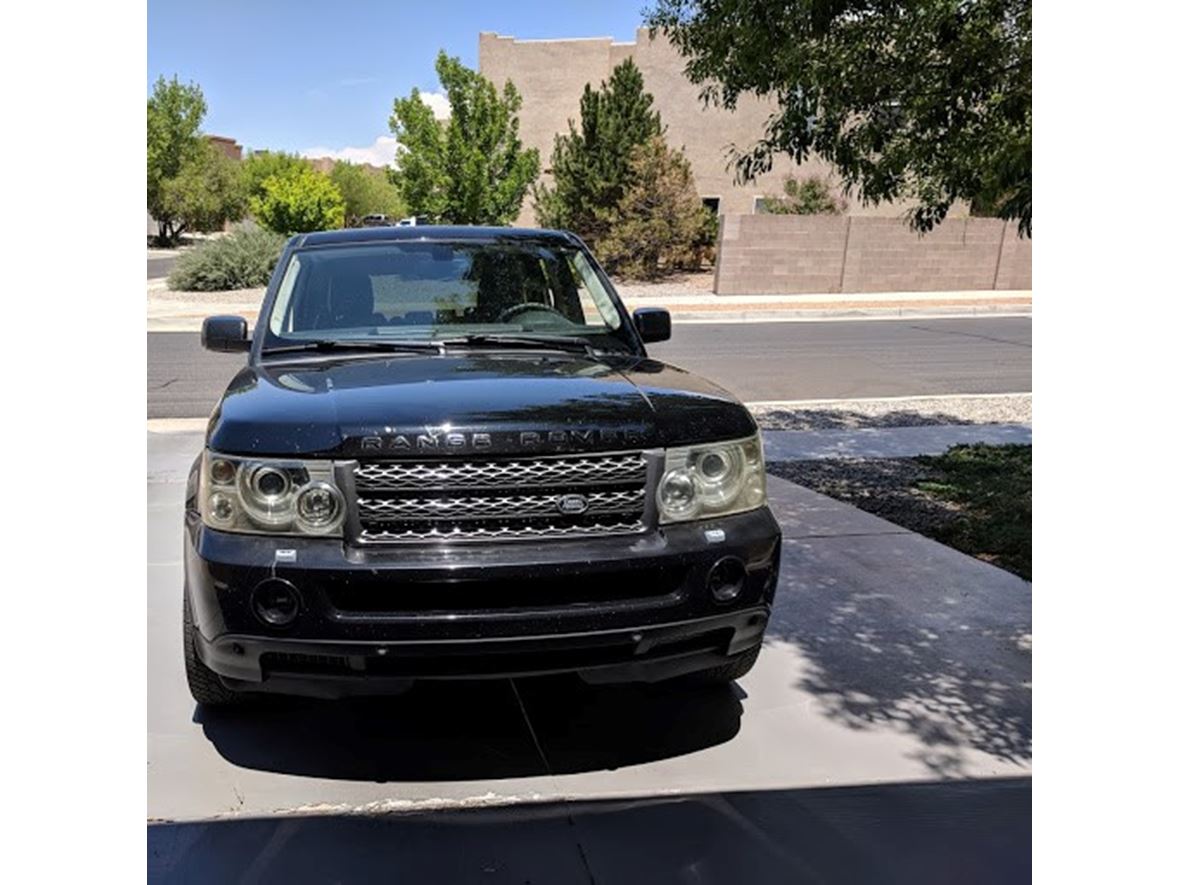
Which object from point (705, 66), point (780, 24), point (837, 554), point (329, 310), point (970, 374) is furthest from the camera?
point (970, 374)

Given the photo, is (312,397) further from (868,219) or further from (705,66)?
(868,219)

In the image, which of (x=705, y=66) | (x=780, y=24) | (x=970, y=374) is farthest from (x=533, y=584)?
(x=970, y=374)

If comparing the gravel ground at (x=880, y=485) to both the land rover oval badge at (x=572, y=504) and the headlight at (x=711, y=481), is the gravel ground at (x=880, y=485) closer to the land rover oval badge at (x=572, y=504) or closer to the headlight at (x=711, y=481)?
the headlight at (x=711, y=481)

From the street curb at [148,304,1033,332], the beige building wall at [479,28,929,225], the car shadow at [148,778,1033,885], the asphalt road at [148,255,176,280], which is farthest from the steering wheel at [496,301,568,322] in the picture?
the beige building wall at [479,28,929,225]

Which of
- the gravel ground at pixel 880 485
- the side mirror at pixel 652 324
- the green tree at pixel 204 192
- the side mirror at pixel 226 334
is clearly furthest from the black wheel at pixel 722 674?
the green tree at pixel 204 192

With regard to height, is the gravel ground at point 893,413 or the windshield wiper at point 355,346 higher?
the windshield wiper at point 355,346

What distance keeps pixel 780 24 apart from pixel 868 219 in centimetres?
2326

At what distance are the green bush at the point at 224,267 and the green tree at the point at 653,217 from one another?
903 cm

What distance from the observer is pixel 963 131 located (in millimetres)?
4414

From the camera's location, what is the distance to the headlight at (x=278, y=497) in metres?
2.90

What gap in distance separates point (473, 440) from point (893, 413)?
875 centimetres

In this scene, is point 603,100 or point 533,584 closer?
point 533,584

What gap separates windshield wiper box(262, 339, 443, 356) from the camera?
3922 mm
